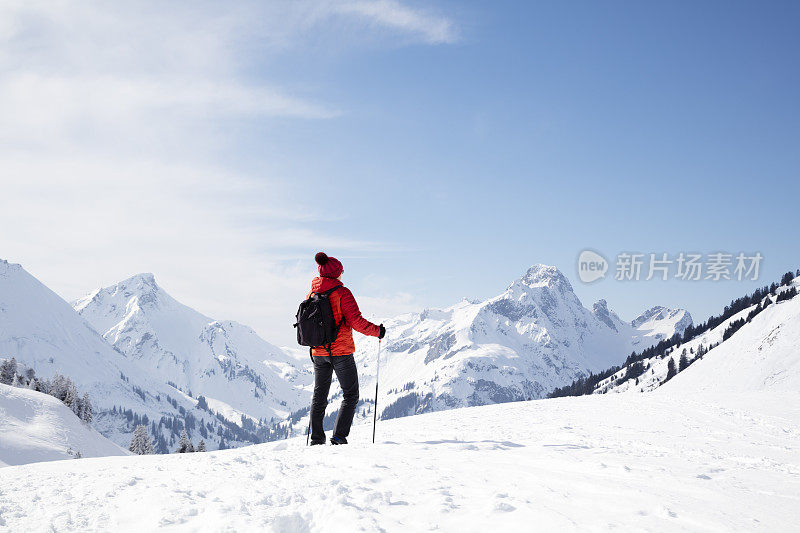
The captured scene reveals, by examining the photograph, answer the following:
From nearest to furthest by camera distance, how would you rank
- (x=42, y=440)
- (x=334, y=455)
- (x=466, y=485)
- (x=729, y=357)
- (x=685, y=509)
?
(x=685, y=509)
(x=466, y=485)
(x=334, y=455)
(x=42, y=440)
(x=729, y=357)

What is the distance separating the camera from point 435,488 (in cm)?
546

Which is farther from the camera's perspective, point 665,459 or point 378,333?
point 378,333

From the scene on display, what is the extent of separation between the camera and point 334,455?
24.0 feet

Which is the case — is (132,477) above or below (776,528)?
below

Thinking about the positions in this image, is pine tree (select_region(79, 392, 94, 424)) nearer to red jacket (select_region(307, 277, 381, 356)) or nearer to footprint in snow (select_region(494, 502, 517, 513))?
red jacket (select_region(307, 277, 381, 356))

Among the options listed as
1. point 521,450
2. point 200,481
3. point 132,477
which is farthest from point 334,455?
point 521,450

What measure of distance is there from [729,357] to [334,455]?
13040cm

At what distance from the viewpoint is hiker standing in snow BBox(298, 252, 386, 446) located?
910 centimetres

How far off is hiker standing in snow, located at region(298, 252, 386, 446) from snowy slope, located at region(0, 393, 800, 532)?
3.76 ft

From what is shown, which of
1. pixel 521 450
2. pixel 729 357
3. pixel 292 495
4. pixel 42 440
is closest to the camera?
pixel 292 495

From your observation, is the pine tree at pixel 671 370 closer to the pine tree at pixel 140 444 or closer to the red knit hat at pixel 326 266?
the pine tree at pixel 140 444

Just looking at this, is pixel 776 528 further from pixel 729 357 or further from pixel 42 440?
pixel 729 357

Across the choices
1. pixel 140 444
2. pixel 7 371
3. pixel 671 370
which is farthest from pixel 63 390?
pixel 671 370

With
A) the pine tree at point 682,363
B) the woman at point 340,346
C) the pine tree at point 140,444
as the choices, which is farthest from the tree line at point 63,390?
the pine tree at point 682,363
